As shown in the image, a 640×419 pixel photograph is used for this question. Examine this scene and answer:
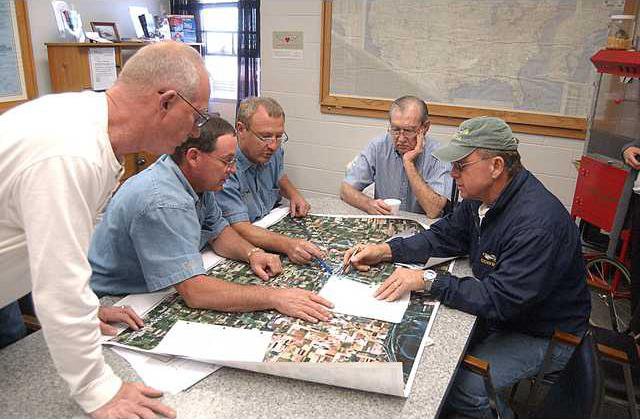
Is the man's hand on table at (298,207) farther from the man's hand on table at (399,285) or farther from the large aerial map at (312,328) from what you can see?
the man's hand on table at (399,285)

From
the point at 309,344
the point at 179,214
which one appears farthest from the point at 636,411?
the point at 179,214

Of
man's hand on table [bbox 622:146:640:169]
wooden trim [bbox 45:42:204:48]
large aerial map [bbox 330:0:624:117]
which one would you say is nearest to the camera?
man's hand on table [bbox 622:146:640:169]

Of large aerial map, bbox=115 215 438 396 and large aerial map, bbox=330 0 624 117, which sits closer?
large aerial map, bbox=115 215 438 396

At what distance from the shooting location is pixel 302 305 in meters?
1.33

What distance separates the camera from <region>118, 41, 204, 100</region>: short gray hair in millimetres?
1033

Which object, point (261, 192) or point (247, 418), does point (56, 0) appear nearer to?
point (261, 192)

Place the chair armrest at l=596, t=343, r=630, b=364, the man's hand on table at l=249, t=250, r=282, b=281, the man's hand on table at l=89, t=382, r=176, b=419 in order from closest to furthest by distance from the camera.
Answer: the man's hand on table at l=89, t=382, r=176, b=419
the chair armrest at l=596, t=343, r=630, b=364
the man's hand on table at l=249, t=250, r=282, b=281

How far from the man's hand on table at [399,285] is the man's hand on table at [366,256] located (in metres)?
0.19

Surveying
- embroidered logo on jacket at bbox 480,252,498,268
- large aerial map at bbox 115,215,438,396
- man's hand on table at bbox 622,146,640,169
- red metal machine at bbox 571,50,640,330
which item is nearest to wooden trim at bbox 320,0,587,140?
red metal machine at bbox 571,50,640,330

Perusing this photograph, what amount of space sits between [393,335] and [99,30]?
4.13m

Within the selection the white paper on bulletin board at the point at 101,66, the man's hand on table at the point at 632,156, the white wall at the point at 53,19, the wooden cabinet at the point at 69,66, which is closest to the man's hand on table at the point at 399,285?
the man's hand on table at the point at 632,156

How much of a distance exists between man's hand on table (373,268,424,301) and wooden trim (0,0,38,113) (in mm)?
3456

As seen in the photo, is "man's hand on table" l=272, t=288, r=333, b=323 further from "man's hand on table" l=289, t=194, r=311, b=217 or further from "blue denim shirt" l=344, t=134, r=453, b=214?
"blue denim shirt" l=344, t=134, r=453, b=214

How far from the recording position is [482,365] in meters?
1.28
